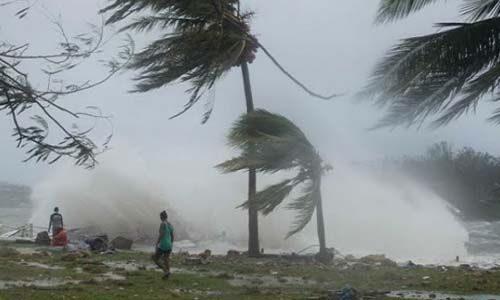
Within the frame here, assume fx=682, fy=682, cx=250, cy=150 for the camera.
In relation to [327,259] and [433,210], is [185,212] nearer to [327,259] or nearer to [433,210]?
[433,210]

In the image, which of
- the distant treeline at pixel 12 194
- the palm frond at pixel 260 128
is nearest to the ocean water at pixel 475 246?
the palm frond at pixel 260 128

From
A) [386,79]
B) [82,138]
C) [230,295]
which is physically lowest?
[230,295]

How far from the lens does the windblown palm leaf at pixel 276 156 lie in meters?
15.6

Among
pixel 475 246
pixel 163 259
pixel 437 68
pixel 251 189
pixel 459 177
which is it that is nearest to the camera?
pixel 437 68

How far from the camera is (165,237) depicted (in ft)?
42.1

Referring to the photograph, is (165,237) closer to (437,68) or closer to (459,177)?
(437,68)

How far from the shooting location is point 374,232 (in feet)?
98.9

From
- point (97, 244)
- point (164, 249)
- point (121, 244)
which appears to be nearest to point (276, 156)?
point (164, 249)

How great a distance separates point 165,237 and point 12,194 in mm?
64375

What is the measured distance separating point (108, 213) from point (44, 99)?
29.5m

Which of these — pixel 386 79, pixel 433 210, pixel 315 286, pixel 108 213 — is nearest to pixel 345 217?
pixel 433 210

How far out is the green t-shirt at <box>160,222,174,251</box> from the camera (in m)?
12.7

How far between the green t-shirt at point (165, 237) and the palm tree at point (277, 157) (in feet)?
10.3

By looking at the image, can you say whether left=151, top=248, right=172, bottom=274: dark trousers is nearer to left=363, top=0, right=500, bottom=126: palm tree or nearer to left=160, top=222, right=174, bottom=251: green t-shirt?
left=160, top=222, right=174, bottom=251: green t-shirt
